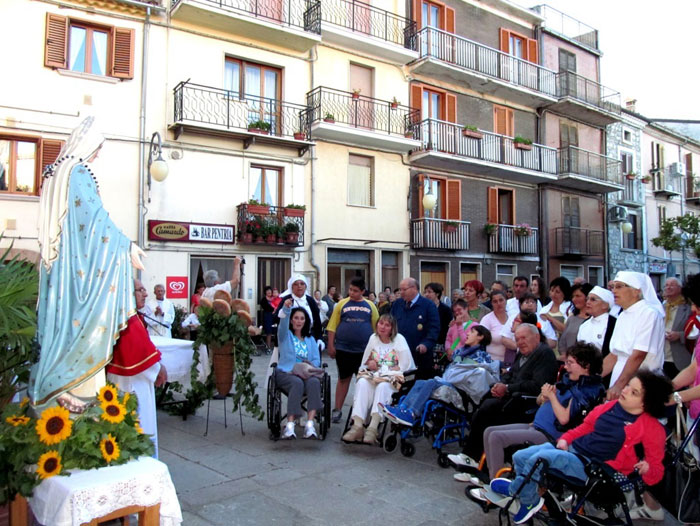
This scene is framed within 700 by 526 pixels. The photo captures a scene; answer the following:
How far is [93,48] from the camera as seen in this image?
13.9m

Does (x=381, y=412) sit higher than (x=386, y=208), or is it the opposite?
(x=386, y=208)

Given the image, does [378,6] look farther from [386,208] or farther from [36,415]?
[36,415]

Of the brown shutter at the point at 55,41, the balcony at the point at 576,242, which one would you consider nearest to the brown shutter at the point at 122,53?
the brown shutter at the point at 55,41

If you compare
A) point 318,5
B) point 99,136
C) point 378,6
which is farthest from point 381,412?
point 378,6

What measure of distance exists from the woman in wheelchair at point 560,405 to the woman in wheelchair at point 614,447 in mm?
436

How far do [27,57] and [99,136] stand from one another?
1132cm

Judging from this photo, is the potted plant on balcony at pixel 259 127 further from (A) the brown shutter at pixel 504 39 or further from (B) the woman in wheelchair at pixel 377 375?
(A) the brown shutter at pixel 504 39

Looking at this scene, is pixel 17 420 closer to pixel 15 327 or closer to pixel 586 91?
pixel 15 327

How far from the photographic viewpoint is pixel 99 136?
12.3 ft

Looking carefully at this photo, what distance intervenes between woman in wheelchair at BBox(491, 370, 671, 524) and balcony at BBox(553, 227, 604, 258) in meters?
20.4

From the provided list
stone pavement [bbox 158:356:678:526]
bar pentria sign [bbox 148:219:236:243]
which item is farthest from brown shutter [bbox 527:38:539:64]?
stone pavement [bbox 158:356:678:526]

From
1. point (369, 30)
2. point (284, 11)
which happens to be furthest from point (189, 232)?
point (369, 30)

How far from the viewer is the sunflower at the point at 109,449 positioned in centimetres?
318

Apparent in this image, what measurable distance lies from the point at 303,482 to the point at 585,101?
76.2 feet
